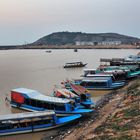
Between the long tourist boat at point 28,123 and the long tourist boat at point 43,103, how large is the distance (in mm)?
2379

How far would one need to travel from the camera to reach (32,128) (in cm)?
2502

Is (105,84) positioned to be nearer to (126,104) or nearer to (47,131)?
(126,104)

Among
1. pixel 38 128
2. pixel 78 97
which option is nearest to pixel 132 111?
pixel 38 128

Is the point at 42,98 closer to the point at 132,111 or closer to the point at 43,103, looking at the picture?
the point at 43,103

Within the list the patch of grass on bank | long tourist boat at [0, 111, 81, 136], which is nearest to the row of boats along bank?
long tourist boat at [0, 111, 81, 136]

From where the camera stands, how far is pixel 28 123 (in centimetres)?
2497

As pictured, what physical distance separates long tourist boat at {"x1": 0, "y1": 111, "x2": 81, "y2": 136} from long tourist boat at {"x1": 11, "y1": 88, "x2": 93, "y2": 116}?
2.38 metres

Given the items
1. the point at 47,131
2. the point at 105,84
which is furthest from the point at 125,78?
the point at 47,131

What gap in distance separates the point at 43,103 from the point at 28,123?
4.85 meters

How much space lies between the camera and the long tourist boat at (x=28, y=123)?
24.6 m

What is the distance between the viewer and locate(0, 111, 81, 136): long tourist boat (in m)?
24.6

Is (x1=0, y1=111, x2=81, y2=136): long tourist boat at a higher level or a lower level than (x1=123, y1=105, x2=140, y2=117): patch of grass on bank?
lower

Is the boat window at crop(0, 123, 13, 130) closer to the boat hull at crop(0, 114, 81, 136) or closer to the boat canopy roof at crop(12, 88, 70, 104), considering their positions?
the boat hull at crop(0, 114, 81, 136)

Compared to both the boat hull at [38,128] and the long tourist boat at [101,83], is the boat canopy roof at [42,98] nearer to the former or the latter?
the boat hull at [38,128]
